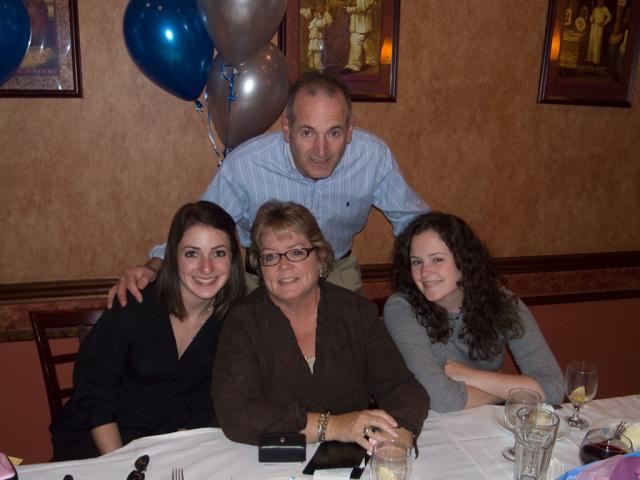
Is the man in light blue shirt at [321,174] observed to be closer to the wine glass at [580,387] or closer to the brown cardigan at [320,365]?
the brown cardigan at [320,365]

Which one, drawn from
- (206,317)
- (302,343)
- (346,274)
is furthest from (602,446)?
(346,274)

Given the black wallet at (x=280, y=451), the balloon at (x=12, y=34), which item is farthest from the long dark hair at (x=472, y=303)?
the balloon at (x=12, y=34)

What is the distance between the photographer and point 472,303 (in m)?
2.14

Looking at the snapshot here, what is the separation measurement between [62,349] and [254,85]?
1.77m

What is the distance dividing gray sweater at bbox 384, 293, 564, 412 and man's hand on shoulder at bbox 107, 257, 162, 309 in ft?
2.94

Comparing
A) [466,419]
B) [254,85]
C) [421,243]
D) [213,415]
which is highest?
[254,85]

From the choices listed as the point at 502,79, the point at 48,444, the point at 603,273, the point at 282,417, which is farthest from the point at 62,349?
the point at 603,273

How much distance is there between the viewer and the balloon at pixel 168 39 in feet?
7.79

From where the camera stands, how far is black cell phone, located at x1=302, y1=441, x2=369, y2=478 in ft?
4.73

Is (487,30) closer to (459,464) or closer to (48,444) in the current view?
(459,464)

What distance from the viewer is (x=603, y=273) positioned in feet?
12.9

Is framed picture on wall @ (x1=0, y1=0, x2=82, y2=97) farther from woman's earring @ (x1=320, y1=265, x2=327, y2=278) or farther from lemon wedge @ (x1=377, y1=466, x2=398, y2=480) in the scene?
lemon wedge @ (x1=377, y1=466, x2=398, y2=480)

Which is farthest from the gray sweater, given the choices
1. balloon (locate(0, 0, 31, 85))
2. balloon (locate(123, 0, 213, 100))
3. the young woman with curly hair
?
balloon (locate(0, 0, 31, 85))

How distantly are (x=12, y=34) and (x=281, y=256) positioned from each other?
1.42 m
